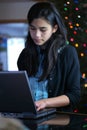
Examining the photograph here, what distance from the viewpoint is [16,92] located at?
1225 millimetres

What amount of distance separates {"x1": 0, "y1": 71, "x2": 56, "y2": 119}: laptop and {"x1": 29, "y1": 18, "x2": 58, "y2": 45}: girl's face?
435 millimetres

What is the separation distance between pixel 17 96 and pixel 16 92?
2 cm

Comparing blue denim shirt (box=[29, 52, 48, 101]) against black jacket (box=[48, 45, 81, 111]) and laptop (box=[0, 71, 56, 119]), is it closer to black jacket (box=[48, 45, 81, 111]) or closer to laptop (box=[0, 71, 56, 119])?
black jacket (box=[48, 45, 81, 111])

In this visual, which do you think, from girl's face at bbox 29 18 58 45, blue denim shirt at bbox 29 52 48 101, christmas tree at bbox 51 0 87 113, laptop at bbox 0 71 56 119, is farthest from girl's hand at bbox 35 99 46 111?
christmas tree at bbox 51 0 87 113

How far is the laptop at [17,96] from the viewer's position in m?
1.19

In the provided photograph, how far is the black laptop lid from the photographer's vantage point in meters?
1.18

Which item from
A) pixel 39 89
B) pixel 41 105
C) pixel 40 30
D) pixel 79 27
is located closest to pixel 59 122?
pixel 41 105

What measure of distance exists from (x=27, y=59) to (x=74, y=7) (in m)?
1.81

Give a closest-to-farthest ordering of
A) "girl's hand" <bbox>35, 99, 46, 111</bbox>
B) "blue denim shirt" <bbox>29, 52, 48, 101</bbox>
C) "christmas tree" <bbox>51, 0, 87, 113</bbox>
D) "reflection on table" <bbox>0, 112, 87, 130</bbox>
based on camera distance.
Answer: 1. "reflection on table" <bbox>0, 112, 87, 130</bbox>
2. "girl's hand" <bbox>35, 99, 46, 111</bbox>
3. "blue denim shirt" <bbox>29, 52, 48, 101</bbox>
4. "christmas tree" <bbox>51, 0, 87, 113</bbox>

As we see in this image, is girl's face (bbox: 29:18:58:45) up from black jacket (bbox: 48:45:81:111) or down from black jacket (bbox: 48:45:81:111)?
up

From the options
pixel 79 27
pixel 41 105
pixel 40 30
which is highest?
pixel 40 30

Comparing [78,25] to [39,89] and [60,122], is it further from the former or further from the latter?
[60,122]

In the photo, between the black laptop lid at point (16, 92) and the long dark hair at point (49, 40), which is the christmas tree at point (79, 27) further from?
the black laptop lid at point (16, 92)

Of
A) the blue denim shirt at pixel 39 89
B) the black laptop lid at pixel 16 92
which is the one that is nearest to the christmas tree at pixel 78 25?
the blue denim shirt at pixel 39 89
